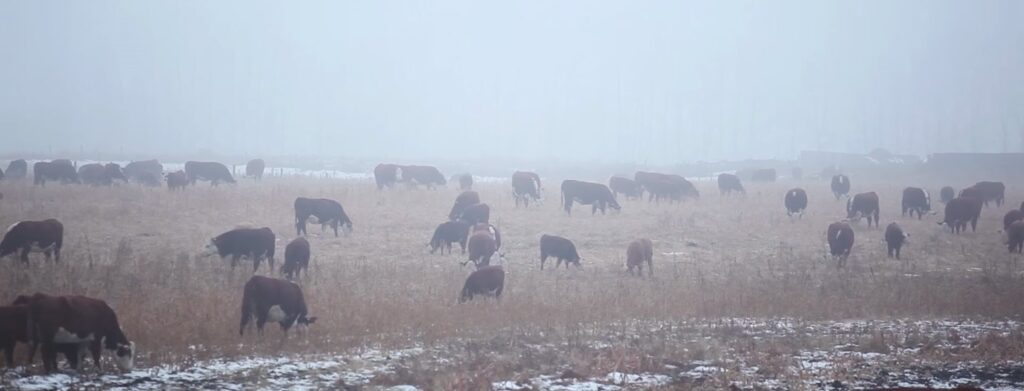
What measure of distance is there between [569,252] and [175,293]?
8.35 m

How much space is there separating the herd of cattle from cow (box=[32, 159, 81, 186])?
4 centimetres

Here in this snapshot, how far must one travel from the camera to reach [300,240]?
15.8 metres

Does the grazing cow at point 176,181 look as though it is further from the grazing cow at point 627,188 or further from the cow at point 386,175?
the grazing cow at point 627,188

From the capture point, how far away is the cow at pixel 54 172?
103 ft

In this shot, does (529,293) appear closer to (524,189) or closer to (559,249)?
(559,249)

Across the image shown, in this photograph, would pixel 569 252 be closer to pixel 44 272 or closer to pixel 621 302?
pixel 621 302

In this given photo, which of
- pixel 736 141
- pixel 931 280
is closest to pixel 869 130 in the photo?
pixel 736 141

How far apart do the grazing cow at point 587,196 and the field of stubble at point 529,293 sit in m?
2.05

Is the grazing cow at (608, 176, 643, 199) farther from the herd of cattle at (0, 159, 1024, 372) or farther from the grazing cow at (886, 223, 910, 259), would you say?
the grazing cow at (886, 223, 910, 259)

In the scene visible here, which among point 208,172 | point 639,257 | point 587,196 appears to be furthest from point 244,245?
point 208,172

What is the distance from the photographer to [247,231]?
15.9 m

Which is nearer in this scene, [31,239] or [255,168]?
[31,239]

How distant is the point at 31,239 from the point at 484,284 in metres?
8.03

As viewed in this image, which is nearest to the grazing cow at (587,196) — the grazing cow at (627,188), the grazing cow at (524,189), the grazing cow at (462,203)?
the grazing cow at (524,189)
